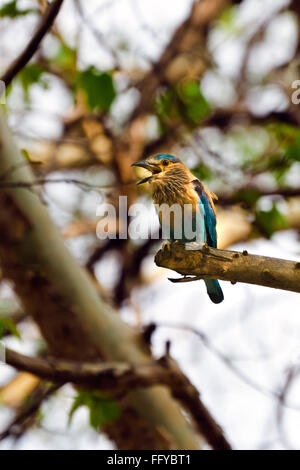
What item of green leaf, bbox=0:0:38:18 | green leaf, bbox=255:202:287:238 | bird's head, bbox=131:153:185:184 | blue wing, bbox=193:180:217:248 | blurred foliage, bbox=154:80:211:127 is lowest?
blue wing, bbox=193:180:217:248

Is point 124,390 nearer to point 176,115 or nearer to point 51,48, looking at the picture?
point 176,115

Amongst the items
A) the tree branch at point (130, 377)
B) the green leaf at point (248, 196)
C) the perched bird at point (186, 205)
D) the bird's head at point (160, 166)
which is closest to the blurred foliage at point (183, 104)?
the green leaf at point (248, 196)

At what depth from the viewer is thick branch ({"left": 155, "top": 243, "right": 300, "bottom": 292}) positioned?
102 inches

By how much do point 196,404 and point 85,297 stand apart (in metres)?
1.14

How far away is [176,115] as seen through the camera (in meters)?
6.56

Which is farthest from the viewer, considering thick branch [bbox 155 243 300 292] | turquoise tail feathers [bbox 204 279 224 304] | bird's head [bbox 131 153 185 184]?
bird's head [bbox 131 153 185 184]

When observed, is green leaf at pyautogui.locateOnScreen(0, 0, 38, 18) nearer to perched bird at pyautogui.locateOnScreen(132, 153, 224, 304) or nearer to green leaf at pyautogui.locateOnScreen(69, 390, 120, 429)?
perched bird at pyautogui.locateOnScreen(132, 153, 224, 304)

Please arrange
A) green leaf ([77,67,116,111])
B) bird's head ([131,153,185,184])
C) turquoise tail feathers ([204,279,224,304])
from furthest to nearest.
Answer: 1. green leaf ([77,67,116,111])
2. bird's head ([131,153,185,184])
3. turquoise tail feathers ([204,279,224,304])

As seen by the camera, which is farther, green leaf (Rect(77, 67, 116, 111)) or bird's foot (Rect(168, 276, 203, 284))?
green leaf (Rect(77, 67, 116, 111))

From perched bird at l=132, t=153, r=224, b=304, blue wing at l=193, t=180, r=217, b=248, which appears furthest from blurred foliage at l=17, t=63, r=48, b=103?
blue wing at l=193, t=180, r=217, b=248

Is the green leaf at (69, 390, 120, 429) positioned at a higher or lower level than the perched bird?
lower

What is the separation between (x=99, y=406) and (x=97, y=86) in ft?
8.11

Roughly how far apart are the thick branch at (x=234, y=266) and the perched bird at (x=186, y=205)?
0.65 meters
